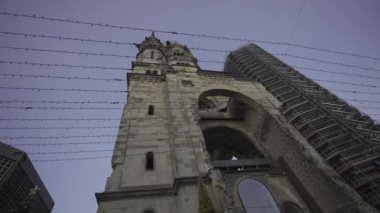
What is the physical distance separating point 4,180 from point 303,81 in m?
25.1

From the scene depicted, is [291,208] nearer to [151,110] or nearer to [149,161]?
[149,161]

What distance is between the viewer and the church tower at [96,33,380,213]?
10.5 metres

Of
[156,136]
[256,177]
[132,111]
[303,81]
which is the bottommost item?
[256,177]

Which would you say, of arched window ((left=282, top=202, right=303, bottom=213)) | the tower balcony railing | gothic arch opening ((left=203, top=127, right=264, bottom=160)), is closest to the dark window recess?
gothic arch opening ((left=203, top=127, right=264, bottom=160))

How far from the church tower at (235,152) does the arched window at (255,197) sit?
0.05m

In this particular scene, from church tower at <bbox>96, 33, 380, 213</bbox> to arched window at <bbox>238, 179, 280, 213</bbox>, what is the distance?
5cm

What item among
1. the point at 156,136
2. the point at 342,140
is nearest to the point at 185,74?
the point at 156,136

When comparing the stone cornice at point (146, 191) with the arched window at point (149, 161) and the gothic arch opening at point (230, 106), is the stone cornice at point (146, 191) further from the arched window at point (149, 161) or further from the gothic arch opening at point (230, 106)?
the gothic arch opening at point (230, 106)

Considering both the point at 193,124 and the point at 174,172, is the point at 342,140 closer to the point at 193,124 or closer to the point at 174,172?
the point at 193,124

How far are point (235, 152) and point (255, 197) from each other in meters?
9.11

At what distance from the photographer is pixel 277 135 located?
15992 millimetres

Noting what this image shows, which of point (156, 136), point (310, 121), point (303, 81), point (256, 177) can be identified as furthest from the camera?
point (303, 81)

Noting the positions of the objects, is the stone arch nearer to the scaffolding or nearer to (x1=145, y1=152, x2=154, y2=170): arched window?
the scaffolding

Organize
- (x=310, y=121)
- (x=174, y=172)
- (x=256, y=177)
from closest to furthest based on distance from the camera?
1. (x=174, y=172)
2. (x=256, y=177)
3. (x=310, y=121)
